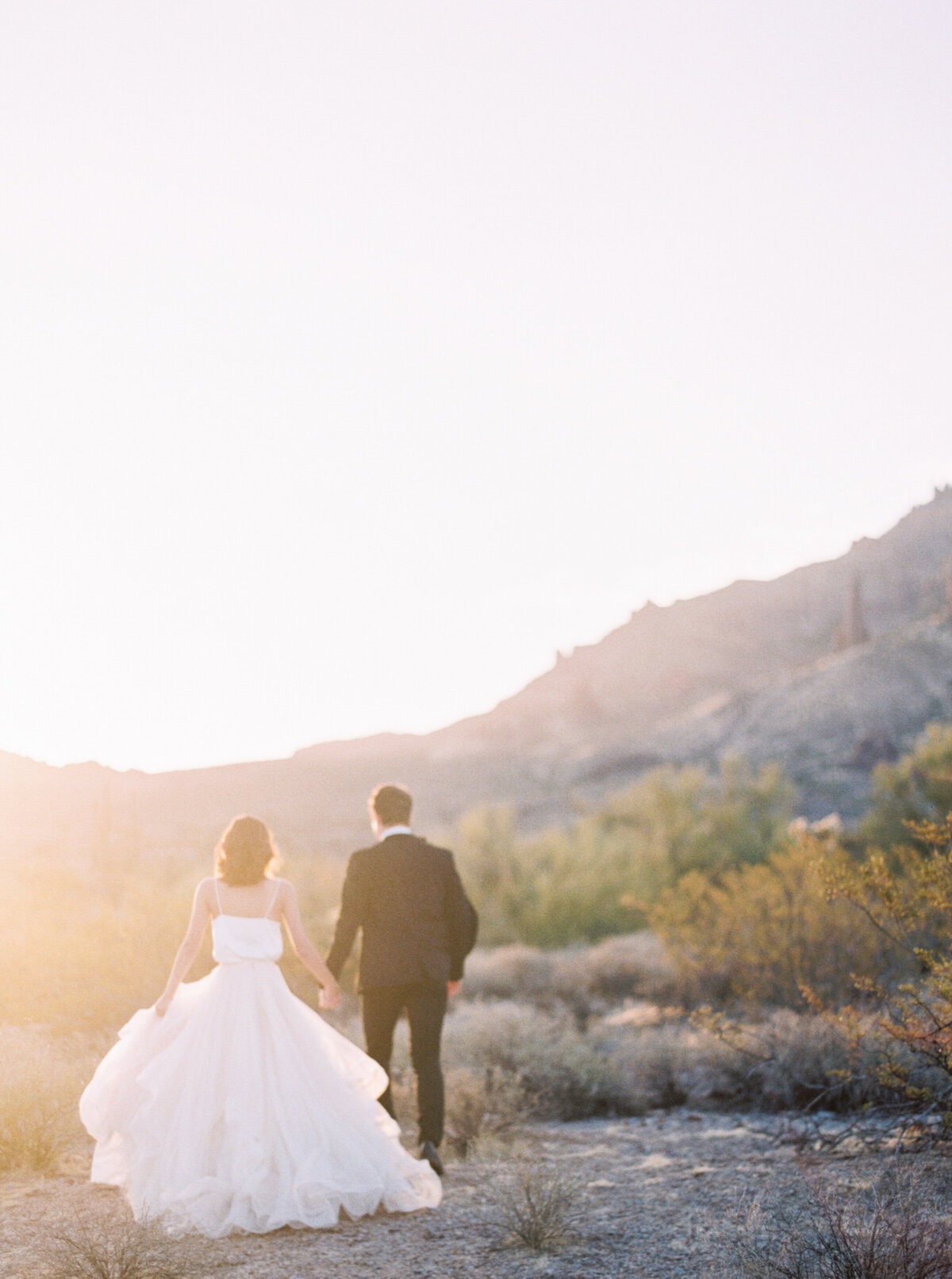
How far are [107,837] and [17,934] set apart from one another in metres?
5.36

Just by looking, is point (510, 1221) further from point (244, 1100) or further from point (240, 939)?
point (240, 939)

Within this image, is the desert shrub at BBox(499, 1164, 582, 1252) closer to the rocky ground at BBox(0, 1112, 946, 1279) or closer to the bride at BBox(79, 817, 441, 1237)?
the rocky ground at BBox(0, 1112, 946, 1279)

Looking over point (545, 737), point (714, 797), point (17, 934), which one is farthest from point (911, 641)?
point (17, 934)

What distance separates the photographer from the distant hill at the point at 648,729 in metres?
25.2

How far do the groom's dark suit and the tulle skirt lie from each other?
57 cm

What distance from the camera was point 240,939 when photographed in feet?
16.2

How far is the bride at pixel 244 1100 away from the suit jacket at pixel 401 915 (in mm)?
429

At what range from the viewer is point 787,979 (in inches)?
361

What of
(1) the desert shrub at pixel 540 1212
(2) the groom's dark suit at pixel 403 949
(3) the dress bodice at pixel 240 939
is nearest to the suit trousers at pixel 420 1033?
(2) the groom's dark suit at pixel 403 949

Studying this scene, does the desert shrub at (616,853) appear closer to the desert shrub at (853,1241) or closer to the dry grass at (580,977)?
the dry grass at (580,977)

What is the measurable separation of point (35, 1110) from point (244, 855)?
6.40 ft

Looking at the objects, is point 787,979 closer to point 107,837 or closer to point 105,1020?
point 105,1020

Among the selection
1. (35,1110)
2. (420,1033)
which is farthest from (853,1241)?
(35,1110)

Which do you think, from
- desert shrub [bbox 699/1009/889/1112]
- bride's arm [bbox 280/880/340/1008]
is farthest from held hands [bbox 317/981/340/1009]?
desert shrub [bbox 699/1009/889/1112]
